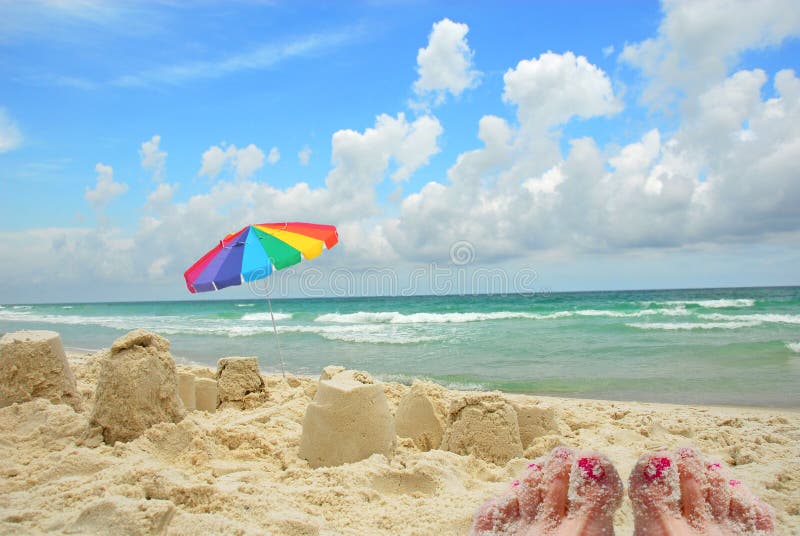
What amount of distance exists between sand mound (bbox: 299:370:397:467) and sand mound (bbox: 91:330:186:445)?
0.98m

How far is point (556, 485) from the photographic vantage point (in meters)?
1.73

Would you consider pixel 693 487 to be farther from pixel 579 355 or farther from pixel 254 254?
pixel 579 355

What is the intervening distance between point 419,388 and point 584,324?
14992 millimetres

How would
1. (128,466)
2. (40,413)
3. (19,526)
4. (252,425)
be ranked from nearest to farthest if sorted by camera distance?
(19,526) → (128,466) → (40,413) → (252,425)

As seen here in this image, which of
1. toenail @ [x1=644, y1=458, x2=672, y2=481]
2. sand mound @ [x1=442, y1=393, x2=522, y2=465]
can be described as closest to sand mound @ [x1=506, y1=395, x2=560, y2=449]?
sand mound @ [x1=442, y1=393, x2=522, y2=465]

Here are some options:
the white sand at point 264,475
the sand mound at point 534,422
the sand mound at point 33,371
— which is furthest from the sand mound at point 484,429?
the sand mound at point 33,371

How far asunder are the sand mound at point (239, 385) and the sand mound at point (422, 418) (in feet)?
6.05

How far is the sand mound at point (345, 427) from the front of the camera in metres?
3.41

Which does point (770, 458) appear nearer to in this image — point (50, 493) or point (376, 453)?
point (376, 453)

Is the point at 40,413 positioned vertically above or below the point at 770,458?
above

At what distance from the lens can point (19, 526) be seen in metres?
2.35

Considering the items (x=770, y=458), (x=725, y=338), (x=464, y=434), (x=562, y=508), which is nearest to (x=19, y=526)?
(x=562, y=508)

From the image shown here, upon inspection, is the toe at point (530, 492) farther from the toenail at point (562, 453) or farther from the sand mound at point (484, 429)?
the sand mound at point (484, 429)

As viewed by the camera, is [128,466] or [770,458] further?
[770,458]
